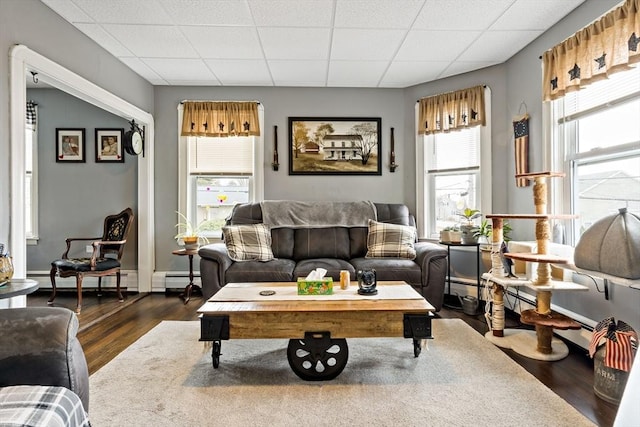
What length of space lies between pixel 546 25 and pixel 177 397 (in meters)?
3.70

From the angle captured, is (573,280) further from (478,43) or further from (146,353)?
(146,353)

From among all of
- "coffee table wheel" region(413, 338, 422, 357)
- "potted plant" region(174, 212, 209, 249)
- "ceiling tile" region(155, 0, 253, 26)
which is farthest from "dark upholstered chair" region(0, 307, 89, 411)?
"potted plant" region(174, 212, 209, 249)

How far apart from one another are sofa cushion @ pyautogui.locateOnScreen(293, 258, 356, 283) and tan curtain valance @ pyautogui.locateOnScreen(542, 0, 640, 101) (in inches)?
83.3

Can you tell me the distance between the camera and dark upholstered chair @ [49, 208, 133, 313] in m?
→ 3.69

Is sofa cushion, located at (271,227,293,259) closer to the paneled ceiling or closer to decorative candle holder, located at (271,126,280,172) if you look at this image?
decorative candle holder, located at (271,126,280,172)

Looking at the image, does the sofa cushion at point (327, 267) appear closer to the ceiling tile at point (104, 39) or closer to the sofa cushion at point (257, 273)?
the sofa cushion at point (257, 273)

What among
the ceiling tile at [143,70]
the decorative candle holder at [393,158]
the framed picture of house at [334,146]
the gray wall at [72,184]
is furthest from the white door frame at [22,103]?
the decorative candle holder at [393,158]

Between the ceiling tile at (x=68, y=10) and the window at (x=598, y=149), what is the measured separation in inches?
147

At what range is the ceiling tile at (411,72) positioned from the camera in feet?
12.1

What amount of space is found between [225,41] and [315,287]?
2.31 m

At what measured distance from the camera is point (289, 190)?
438cm

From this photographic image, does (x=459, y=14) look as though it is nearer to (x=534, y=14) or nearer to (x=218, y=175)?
(x=534, y=14)

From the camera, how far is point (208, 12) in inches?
107

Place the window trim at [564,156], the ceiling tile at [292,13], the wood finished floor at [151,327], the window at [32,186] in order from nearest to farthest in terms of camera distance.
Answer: the wood finished floor at [151,327] < the ceiling tile at [292,13] < the window trim at [564,156] < the window at [32,186]
